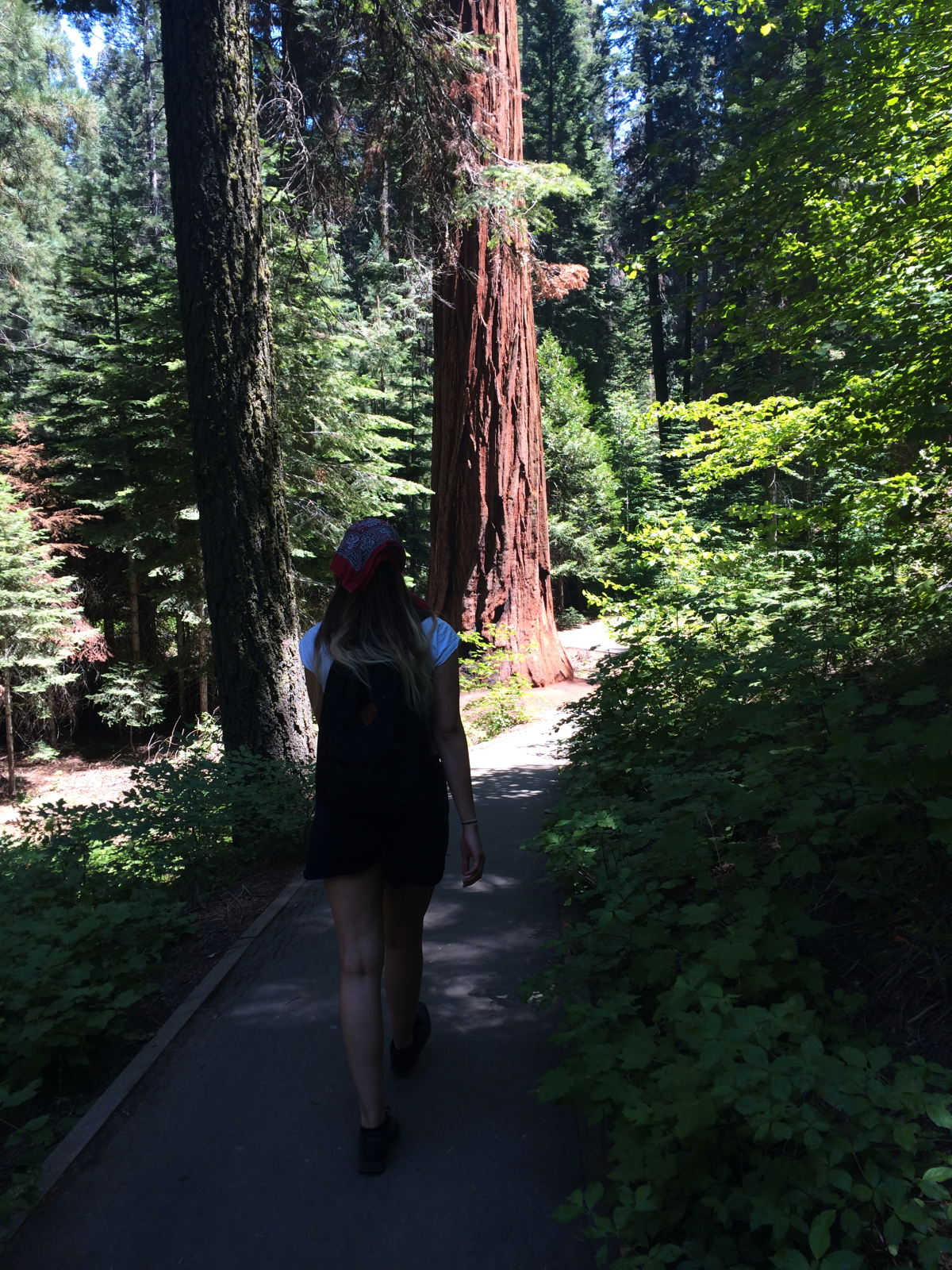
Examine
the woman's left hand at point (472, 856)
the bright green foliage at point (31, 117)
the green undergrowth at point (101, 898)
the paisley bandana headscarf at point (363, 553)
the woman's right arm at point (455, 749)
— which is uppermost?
the bright green foliage at point (31, 117)

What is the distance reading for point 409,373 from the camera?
24.4 metres

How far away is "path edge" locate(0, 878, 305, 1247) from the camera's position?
8.63ft

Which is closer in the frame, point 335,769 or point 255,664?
point 335,769

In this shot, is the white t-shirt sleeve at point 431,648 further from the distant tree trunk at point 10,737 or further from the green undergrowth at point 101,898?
the distant tree trunk at point 10,737

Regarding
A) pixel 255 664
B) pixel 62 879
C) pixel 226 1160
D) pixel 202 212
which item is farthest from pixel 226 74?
pixel 226 1160

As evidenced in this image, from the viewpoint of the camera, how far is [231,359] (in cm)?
570

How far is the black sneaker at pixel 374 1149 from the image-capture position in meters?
2.57

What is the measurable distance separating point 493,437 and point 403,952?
28.8 feet

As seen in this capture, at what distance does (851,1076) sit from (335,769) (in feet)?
5.32

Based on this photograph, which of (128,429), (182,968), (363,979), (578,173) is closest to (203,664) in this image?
(128,429)

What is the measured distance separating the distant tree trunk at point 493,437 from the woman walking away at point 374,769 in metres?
7.83

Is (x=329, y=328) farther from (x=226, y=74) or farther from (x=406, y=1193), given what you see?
(x=406, y=1193)

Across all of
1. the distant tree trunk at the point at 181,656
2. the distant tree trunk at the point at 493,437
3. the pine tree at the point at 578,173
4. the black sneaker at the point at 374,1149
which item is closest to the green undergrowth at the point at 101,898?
the black sneaker at the point at 374,1149

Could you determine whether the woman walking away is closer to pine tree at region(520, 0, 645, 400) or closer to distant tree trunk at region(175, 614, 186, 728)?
distant tree trunk at region(175, 614, 186, 728)
